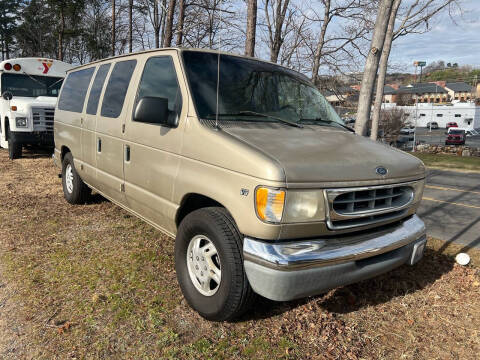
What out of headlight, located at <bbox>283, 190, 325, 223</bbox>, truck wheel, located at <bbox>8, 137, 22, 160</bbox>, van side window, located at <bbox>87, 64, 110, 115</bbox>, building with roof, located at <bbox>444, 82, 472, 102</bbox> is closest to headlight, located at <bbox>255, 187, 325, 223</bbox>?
headlight, located at <bbox>283, 190, 325, 223</bbox>

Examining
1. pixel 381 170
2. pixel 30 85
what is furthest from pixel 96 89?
pixel 30 85

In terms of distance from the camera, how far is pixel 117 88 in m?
4.30

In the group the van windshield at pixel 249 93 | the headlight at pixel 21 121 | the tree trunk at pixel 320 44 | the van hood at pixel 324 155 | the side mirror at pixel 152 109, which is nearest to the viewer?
the van hood at pixel 324 155

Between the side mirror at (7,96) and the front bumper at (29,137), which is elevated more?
the side mirror at (7,96)

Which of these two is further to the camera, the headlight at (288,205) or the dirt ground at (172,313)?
the dirt ground at (172,313)

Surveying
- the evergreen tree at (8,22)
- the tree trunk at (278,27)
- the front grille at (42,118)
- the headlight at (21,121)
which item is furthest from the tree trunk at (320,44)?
the evergreen tree at (8,22)

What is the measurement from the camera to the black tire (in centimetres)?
562

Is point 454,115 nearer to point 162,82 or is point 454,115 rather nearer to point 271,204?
point 162,82

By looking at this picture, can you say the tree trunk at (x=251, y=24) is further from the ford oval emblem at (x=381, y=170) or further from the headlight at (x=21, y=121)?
the ford oval emblem at (x=381, y=170)

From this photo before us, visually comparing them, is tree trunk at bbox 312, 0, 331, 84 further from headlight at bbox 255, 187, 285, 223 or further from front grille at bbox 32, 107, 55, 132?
headlight at bbox 255, 187, 285, 223

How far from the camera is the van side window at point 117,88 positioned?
4119 millimetres

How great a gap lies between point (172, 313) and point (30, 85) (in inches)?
403

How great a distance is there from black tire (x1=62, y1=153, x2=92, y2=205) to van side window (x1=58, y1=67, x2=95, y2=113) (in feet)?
2.58

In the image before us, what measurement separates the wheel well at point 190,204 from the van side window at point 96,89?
7.33ft
